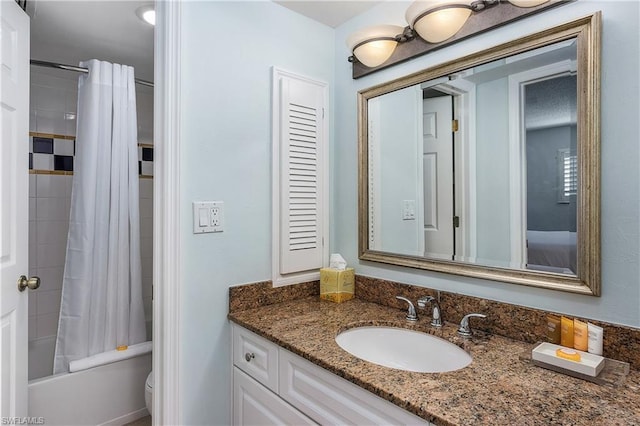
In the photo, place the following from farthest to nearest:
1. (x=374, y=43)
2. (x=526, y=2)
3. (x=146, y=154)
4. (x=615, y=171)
A: (x=146, y=154)
(x=374, y=43)
(x=526, y=2)
(x=615, y=171)

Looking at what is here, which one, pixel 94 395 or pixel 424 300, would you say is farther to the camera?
pixel 94 395

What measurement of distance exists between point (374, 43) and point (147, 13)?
1.13 m

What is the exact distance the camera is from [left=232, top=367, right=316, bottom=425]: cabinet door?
1.13 meters

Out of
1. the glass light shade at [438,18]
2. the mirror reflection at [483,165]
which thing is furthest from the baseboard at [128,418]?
the glass light shade at [438,18]

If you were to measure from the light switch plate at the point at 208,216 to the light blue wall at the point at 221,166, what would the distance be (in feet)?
0.07

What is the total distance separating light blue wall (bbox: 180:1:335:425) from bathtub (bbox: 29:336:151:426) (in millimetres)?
782

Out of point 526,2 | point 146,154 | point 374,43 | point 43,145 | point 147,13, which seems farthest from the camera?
point 146,154

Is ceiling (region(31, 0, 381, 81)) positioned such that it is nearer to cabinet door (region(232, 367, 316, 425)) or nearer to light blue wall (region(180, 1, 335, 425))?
light blue wall (region(180, 1, 335, 425))

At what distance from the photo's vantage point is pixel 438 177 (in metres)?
1.41

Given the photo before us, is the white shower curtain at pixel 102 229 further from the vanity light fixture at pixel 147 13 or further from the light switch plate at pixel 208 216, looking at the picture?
the light switch plate at pixel 208 216

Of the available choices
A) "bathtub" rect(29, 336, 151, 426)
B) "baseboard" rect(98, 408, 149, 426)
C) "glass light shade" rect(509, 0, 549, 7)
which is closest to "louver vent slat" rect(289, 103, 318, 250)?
"glass light shade" rect(509, 0, 549, 7)

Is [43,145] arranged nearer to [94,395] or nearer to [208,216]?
[94,395]

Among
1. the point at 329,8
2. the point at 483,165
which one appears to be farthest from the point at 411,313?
the point at 329,8

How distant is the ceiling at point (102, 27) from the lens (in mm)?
1624
